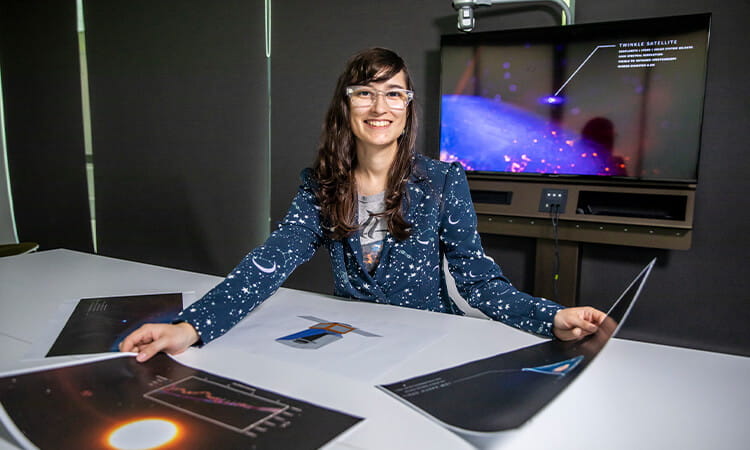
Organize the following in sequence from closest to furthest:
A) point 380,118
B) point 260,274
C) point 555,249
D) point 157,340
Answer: point 157,340, point 260,274, point 380,118, point 555,249

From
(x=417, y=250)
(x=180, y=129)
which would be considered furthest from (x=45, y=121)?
(x=417, y=250)

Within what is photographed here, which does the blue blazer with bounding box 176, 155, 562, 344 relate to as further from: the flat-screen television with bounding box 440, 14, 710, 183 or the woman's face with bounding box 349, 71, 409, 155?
the flat-screen television with bounding box 440, 14, 710, 183

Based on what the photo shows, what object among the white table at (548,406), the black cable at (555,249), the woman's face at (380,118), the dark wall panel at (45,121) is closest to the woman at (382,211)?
the woman's face at (380,118)

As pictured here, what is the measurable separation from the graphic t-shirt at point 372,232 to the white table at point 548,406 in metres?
0.21

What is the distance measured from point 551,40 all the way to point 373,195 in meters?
1.51

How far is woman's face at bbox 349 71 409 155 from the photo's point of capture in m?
1.35

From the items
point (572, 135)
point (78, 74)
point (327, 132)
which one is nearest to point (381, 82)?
point (327, 132)

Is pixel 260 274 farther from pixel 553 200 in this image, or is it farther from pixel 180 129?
pixel 180 129

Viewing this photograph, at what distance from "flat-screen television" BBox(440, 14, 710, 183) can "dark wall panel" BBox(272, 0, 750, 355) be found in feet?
0.69

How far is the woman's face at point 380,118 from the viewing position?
1.35 metres

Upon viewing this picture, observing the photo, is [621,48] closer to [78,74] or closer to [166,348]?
[166,348]

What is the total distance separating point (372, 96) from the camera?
1368 mm

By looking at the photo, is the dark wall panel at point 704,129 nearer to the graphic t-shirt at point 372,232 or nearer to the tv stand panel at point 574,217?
the tv stand panel at point 574,217

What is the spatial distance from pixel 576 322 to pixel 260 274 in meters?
0.67
